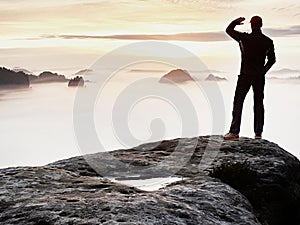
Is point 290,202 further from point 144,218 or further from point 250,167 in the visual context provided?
point 144,218

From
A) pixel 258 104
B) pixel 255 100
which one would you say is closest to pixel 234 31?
pixel 255 100

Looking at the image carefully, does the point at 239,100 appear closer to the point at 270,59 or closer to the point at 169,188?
the point at 270,59

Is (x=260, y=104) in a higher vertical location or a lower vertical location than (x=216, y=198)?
higher

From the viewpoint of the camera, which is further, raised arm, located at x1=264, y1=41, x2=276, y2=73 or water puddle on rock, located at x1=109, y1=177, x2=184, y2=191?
raised arm, located at x1=264, y1=41, x2=276, y2=73

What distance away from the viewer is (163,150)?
57.1 ft

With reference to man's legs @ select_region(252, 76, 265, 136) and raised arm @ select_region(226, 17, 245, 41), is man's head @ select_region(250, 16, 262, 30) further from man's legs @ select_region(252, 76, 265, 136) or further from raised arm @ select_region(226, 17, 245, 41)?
man's legs @ select_region(252, 76, 265, 136)

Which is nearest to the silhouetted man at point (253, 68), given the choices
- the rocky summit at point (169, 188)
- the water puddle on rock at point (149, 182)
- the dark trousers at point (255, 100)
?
the dark trousers at point (255, 100)

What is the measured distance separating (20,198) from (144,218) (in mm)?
2806

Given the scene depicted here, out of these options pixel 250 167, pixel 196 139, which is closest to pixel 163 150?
pixel 196 139

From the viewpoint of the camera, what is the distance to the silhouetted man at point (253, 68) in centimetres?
1783

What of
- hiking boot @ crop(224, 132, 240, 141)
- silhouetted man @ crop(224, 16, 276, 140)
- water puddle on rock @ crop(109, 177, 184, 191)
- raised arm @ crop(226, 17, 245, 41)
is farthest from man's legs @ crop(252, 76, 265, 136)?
water puddle on rock @ crop(109, 177, 184, 191)

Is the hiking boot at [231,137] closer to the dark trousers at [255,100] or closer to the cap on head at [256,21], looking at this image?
the dark trousers at [255,100]

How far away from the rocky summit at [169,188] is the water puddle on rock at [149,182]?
12.8 inches

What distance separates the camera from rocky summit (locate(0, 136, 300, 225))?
942cm
